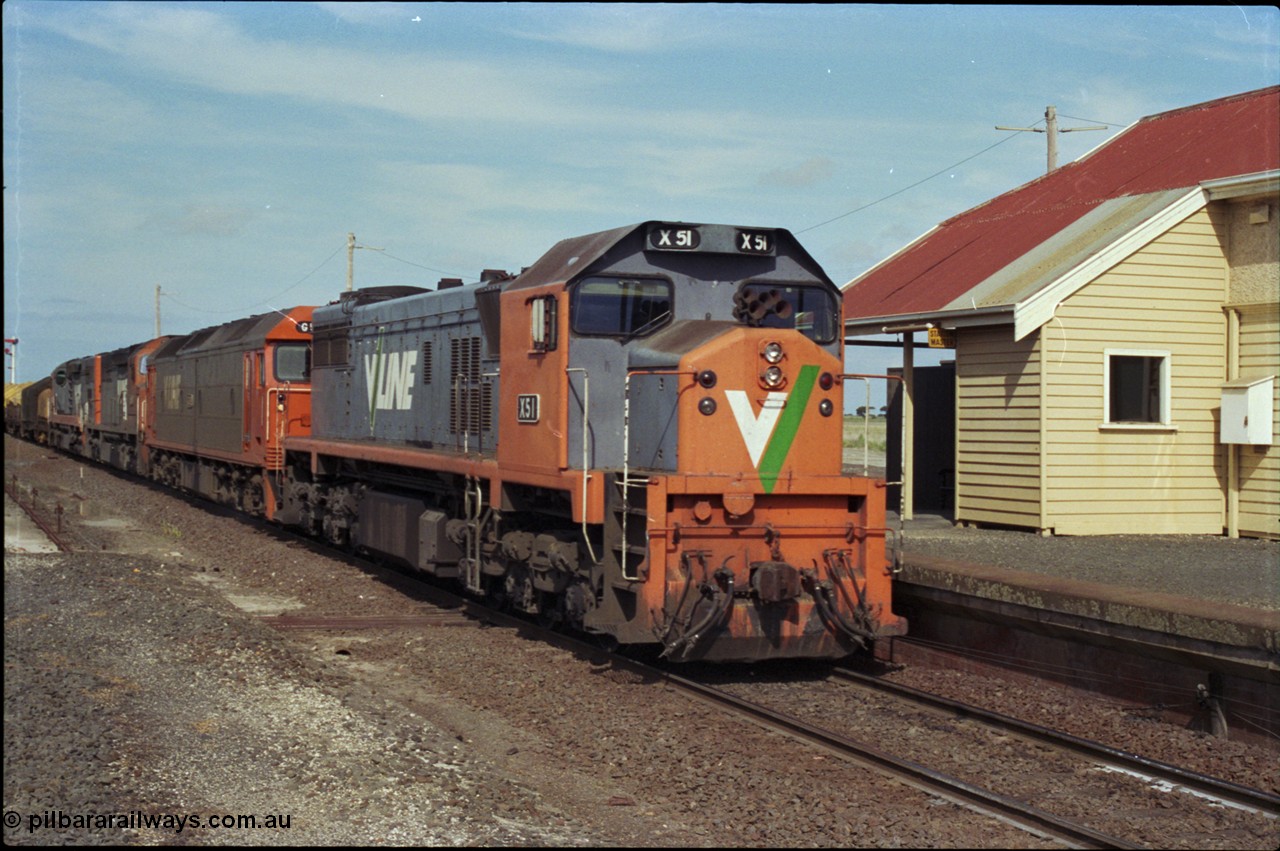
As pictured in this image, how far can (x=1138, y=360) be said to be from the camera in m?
15.6

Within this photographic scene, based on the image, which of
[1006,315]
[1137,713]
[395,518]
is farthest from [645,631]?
[1006,315]

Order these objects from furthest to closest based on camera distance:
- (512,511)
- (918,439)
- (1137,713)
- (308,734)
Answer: (918,439), (512,511), (1137,713), (308,734)

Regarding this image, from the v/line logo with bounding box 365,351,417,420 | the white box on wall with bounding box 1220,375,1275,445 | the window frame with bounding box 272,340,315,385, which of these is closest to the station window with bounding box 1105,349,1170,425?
the white box on wall with bounding box 1220,375,1275,445

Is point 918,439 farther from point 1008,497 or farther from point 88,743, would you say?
point 88,743

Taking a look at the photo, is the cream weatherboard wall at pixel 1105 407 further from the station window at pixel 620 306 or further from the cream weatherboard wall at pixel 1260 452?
the station window at pixel 620 306

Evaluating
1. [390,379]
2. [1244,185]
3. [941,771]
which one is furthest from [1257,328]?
[390,379]

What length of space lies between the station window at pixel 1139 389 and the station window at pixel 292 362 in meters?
12.1

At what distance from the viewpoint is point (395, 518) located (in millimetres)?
14203

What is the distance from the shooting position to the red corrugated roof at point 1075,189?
1608cm

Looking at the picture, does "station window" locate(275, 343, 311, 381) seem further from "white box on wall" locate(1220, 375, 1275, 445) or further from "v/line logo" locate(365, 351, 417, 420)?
"white box on wall" locate(1220, 375, 1275, 445)

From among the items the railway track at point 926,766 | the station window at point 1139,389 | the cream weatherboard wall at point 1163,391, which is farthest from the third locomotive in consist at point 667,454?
the station window at point 1139,389

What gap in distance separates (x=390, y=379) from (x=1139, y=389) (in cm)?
942

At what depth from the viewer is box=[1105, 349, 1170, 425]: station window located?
50.7ft

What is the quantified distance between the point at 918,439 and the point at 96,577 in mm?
12157
